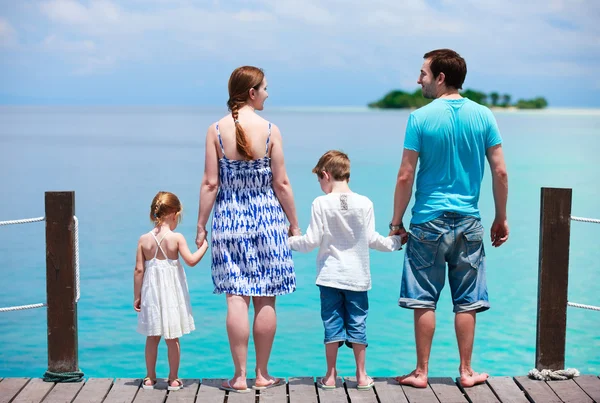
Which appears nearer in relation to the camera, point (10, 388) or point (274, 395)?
point (274, 395)

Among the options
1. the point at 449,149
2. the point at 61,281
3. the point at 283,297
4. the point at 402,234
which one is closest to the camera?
the point at 449,149

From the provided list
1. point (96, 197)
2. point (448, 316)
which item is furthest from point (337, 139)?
point (448, 316)

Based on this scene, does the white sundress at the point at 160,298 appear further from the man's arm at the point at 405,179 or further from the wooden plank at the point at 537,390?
the wooden plank at the point at 537,390

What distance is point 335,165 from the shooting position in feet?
12.8

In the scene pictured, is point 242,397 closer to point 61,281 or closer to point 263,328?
point 263,328

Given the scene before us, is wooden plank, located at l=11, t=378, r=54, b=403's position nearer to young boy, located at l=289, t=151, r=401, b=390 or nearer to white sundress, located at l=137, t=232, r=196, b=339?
white sundress, located at l=137, t=232, r=196, b=339

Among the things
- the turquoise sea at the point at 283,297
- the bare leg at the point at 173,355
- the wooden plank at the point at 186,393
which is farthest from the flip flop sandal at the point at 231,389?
the turquoise sea at the point at 283,297

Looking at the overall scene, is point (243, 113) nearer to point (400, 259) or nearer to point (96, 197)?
point (400, 259)

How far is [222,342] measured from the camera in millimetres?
9312

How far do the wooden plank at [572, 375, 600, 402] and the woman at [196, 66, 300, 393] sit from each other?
1633 millimetres

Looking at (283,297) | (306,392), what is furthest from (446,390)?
(283,297)

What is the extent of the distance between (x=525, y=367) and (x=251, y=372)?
3068 millimetres

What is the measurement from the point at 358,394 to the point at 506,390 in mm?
779

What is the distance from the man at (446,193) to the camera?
149 inches
